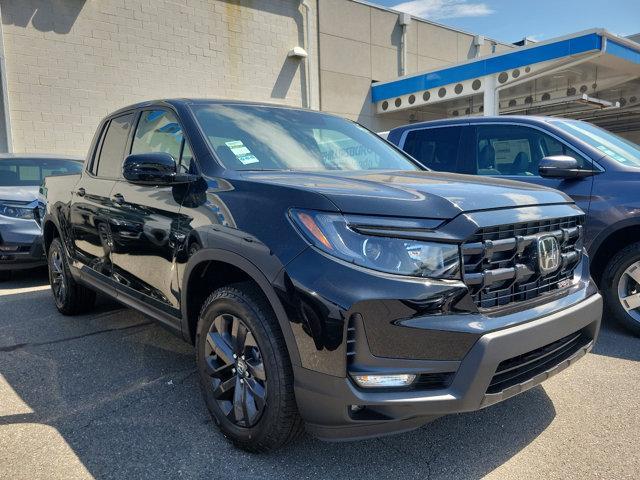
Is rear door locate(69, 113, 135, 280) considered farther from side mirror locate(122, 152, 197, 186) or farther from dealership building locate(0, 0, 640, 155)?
dealership building locate(0, 0, 640, 155)

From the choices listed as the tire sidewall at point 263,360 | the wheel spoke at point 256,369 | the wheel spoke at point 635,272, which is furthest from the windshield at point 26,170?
the wheel spoke at point 635,272

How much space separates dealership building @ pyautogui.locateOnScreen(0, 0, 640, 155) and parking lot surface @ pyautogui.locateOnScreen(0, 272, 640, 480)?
9314 mm

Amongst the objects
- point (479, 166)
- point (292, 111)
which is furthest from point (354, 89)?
point (292, 111)

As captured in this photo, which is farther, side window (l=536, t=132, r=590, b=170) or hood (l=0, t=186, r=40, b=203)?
hood (l=0, t=186, r=40, b=203)

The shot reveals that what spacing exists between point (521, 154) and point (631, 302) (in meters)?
1.61

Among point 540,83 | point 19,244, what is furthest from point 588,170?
point 540,83

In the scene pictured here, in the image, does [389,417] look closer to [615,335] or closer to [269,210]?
[269,210]

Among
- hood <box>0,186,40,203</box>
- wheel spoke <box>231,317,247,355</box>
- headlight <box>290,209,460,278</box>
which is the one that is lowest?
wheel spoke <box>231,317,247,355</box>

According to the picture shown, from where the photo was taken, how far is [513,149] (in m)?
4.80

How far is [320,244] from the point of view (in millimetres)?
1996

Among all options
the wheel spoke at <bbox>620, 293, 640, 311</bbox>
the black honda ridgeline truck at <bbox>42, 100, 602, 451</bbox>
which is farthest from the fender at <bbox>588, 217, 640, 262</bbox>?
the black honda ridgeline truck at <bbox>42, 100, 602, 451</bbox>

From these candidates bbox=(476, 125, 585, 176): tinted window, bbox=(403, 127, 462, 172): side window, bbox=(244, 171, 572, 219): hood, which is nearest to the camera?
bbox=(244, 171, 572, 219): hood

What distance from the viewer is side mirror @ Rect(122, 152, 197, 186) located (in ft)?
8.97

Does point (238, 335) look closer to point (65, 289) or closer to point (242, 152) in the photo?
point (242, 152)
